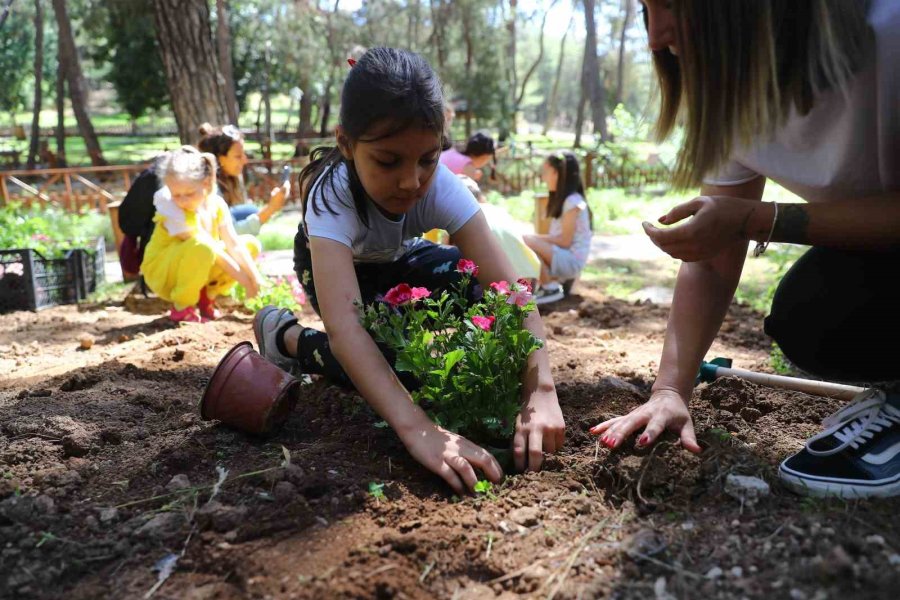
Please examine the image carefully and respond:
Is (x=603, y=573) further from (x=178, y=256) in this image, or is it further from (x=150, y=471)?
(x=178, y=256)

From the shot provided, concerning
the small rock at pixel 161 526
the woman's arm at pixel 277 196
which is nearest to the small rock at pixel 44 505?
the small rock at pixel 161 526

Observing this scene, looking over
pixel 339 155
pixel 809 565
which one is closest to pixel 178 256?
pixel 339 155

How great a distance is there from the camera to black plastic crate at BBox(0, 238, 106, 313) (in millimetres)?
4965

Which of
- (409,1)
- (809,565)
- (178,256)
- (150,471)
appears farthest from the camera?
(409,1)

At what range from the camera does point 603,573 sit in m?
1.49

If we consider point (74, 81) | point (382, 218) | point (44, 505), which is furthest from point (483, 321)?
point (74, 81)

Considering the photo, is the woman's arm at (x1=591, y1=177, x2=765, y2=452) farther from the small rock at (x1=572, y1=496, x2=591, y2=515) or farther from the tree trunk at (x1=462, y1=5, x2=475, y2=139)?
the tree trunk at (x1=462, y1=5, x2=475, y2=139)

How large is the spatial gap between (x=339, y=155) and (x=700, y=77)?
1255mm

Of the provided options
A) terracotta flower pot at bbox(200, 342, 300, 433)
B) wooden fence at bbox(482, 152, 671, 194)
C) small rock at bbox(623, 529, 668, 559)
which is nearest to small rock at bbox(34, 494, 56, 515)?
terracotta flower pot at bbox(200, 342, 300, 433)

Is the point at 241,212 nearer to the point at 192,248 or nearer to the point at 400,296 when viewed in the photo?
the point at 192,248

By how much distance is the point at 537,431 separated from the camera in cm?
196

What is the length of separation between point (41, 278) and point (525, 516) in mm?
4672

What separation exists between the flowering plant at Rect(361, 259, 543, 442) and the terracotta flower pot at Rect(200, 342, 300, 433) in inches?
15.6

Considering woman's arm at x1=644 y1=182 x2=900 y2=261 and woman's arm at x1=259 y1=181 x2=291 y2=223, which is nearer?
woman's arm at x1=644 y1=182 x2=900 y2=261
